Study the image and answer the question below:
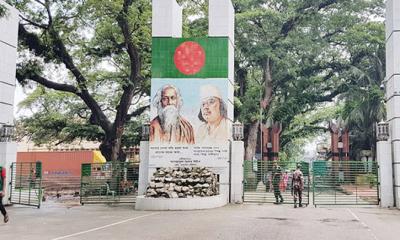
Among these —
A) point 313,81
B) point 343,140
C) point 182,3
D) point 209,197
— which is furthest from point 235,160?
point 343,140

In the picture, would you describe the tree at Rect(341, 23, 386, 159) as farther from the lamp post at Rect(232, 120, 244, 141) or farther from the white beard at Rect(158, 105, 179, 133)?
the white beard at Rect(158, 105, 179, 133)

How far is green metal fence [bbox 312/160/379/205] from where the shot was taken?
1834cm

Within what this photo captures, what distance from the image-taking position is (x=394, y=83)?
1703 cm

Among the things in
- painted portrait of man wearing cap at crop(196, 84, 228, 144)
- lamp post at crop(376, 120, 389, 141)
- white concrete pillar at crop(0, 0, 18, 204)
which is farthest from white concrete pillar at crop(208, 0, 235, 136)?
white concrete pillar at crop(0, 0, 18, 204)

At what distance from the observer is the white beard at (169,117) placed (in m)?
18.0

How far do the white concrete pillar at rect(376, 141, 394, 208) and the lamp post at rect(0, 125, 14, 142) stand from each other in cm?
1453

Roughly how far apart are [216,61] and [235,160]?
4.10 meters

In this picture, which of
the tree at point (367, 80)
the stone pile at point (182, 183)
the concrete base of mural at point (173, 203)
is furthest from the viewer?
the tree at point (367, 80)

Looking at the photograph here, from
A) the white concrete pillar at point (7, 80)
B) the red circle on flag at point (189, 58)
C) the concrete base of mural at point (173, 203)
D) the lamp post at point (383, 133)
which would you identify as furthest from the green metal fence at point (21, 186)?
the lamp post at point (383, 133)

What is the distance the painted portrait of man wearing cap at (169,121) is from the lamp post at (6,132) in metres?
5.60

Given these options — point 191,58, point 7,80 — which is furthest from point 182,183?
point 7,80

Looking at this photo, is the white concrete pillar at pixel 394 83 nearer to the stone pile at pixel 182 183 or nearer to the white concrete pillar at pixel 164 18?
the stone pile at pixel 182 183

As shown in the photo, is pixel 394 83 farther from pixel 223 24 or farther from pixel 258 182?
pixel 258 182

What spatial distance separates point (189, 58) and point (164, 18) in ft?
6.76
